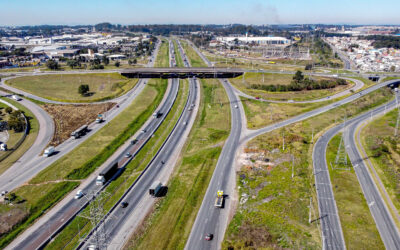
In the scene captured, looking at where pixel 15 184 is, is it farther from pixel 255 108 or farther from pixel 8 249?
pixel 255 108

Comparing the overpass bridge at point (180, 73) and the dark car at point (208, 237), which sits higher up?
the overpass bridge at point (180, 73)

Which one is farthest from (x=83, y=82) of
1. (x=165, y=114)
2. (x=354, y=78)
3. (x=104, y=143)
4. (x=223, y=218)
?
(x=354, y=78)

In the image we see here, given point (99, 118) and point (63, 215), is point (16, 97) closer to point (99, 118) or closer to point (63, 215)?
point (99, 118)

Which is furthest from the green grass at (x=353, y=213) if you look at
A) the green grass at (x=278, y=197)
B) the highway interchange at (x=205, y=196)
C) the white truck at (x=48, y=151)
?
the white truck at (x=48, y=151)

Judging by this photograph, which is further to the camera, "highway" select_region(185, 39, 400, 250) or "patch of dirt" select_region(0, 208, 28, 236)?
"patch of dirt" select_region(0, 208, 28, 236)

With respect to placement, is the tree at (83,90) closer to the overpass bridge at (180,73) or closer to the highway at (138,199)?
the overpass bridge at (180,73)

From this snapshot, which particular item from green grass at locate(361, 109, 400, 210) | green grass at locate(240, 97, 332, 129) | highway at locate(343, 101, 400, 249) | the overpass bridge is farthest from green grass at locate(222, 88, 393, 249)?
the overpass bridge

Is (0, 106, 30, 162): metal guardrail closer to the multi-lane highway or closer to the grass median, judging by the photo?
the grass median
